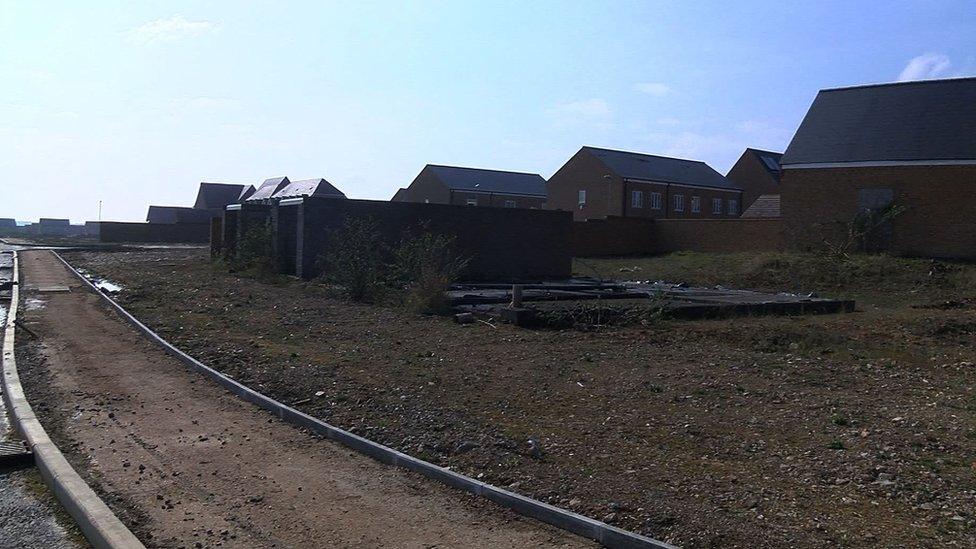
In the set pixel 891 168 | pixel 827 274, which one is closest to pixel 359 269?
pixel 827 274

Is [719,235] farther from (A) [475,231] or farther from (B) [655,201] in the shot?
(B) [655,201]

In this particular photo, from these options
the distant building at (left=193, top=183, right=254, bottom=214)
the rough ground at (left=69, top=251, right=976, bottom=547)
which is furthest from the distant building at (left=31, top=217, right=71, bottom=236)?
the rough ground at (left=69, top=251, right=976, bottom=547)

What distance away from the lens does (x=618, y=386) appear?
10141 mm

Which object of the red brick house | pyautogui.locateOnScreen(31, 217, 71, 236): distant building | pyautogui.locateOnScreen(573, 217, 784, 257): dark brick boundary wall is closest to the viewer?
the red brick house

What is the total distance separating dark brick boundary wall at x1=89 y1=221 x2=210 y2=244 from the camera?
74.2 metres

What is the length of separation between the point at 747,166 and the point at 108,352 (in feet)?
205

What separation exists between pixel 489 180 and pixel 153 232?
30.2m

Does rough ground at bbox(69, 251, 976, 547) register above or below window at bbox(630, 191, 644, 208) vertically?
below

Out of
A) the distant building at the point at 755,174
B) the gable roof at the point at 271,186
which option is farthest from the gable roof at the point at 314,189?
the distant building at the point at 755,174

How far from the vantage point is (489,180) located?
67375mm

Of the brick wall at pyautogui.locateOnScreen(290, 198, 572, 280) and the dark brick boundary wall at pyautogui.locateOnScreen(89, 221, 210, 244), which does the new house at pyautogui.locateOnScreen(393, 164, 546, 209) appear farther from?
the brick wall at pyautogui.locateOnScreen(290, 198, 572, 280)

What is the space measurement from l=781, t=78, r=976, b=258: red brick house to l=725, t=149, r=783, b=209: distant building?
99.3ft

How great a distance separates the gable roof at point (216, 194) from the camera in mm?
93625

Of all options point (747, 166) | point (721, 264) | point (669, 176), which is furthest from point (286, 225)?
point (747, 166)
